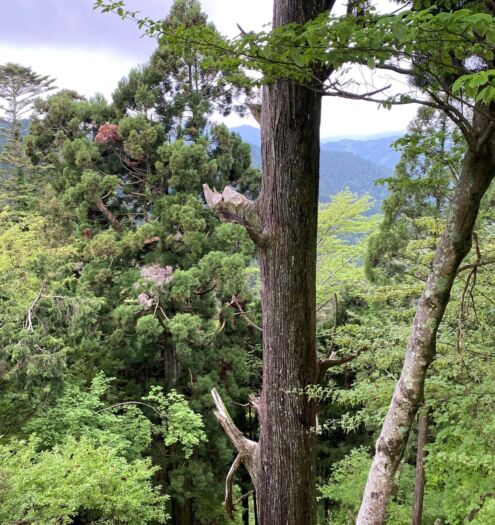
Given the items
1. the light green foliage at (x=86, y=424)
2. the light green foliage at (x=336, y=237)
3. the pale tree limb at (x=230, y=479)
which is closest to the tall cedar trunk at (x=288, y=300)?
the pale tree limb at (x=230, y=479)

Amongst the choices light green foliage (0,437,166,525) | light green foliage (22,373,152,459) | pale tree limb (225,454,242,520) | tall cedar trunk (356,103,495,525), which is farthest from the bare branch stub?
light green foliage (22,373,152,459)

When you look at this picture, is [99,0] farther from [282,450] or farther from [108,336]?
[108,336]

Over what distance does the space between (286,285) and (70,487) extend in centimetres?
331

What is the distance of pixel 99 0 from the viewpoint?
1.47 meters

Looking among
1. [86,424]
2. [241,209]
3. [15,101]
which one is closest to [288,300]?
[241,209]

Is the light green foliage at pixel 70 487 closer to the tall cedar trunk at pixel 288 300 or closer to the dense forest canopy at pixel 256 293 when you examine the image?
the dense forest canopy at pixel 256 293

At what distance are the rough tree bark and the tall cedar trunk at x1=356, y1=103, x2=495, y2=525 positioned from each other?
1.17 feet

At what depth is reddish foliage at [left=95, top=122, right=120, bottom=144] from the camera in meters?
7.96

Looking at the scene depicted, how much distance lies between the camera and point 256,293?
33.0 ft

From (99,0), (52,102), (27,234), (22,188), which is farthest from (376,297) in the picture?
(22,188)

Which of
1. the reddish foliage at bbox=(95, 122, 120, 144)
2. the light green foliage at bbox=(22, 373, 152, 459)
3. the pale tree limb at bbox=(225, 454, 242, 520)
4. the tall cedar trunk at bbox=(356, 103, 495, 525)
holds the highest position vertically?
the reddish foliage at bbox=(95, 122, 120, 144)

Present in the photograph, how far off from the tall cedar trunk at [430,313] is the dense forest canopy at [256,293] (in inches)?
0.4

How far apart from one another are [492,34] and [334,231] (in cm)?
989

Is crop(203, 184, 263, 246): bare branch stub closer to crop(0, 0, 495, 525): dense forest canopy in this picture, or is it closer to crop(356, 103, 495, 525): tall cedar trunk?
crop(0, 0, 495, 525): dense forest canopy
